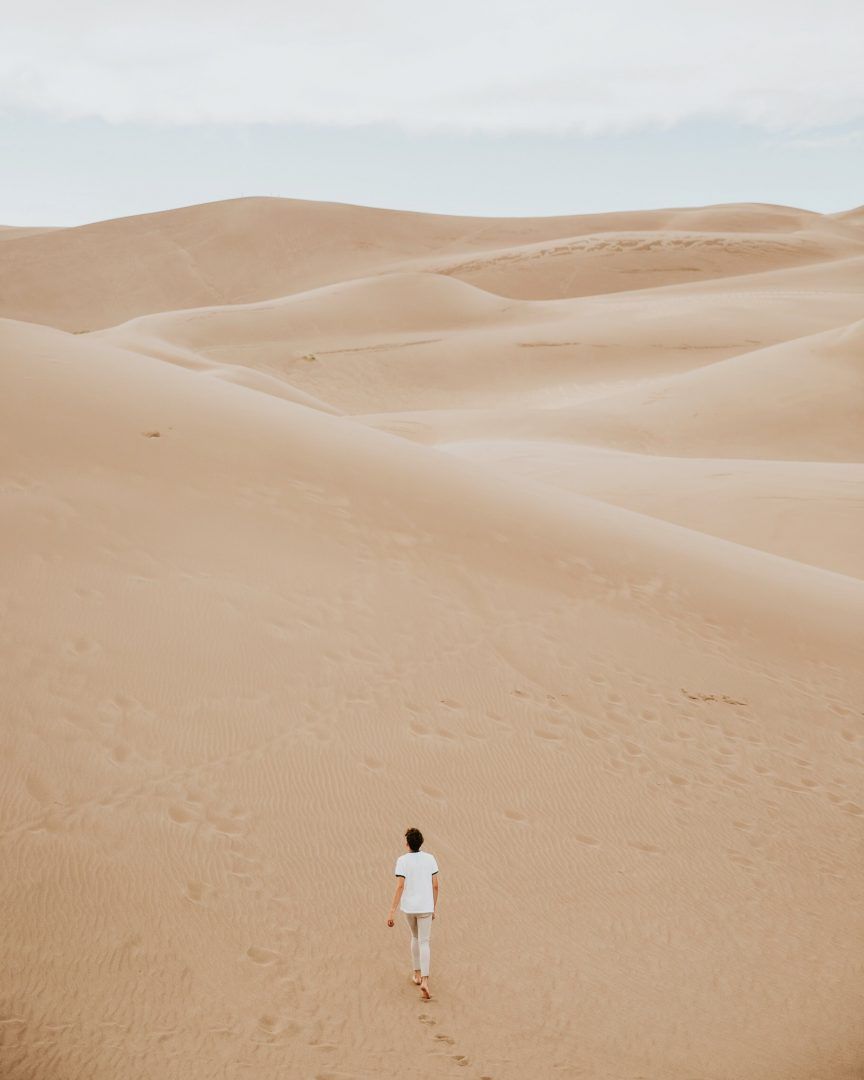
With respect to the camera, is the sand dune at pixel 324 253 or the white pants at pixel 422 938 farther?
the sand dune at pixel 324 253

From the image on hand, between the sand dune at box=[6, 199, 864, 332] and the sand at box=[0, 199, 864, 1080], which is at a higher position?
the sand dune at box=[6, 199, 864, 332]

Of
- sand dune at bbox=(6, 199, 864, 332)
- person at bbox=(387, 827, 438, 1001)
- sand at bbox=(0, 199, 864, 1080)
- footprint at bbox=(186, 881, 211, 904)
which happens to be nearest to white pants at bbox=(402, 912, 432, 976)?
person at bbox=(387, 827, 438, 1001)

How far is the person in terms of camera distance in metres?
4.27

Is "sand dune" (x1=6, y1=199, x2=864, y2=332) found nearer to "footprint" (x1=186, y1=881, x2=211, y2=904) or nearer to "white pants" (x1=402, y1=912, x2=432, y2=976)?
"footprint" (x1=186, y1=881, x2=211, y2=904)

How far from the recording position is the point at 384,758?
5.91 metres

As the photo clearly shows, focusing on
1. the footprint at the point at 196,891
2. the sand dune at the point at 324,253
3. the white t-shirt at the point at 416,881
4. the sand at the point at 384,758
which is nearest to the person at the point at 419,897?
the white t-shirt at the point at 416,881

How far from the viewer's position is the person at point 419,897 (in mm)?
4270

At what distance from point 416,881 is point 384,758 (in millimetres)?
1631

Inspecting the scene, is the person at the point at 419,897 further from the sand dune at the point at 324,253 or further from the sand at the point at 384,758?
the sand dune at the point at 324,253

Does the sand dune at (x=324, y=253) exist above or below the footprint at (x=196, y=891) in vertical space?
above

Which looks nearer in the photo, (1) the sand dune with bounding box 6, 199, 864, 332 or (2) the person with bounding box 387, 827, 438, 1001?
(2) the person with bounding box 387, 827, 438, 1001

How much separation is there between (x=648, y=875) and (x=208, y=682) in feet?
8.84

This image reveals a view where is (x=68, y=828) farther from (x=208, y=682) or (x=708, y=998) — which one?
(x=708, y=998)

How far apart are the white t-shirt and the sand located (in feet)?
1.28
